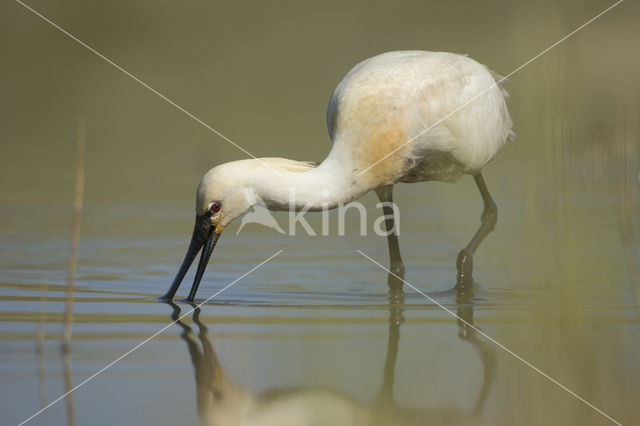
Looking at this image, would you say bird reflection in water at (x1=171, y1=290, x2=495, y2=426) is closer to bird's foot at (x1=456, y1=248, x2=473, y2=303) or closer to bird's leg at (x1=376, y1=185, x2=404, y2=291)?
bird's foot at (x1=456, y1=248, x2=473, y2=303)

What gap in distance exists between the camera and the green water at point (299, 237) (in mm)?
4355

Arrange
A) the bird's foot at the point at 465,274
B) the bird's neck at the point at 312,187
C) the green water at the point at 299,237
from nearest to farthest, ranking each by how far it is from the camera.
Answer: the green water at the point at 299,237
the bird's neck at the point at 312,187
the bird's foot at the point at 465,274

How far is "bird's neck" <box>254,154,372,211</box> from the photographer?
6.09 meters

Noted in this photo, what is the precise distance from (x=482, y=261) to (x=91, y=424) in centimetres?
464

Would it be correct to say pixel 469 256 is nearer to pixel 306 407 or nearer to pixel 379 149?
pixel 379 149

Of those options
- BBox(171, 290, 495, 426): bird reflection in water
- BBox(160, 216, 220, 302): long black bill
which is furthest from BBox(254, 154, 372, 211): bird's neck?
BBox(171, 290, 495, 426): bird reflection in water

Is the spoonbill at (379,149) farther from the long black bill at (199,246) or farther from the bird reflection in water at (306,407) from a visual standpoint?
the bird reflection in water at (306,407)

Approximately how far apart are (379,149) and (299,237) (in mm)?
2829

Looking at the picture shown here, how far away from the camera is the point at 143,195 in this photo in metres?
11.6

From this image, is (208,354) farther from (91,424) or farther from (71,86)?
(71,86)

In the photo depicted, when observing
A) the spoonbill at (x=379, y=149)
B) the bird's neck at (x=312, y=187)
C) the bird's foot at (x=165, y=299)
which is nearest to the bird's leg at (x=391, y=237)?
the spoonbill at (x=379, y=149)

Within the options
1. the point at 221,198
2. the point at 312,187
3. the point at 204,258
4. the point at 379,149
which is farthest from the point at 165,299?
the point at 379,149

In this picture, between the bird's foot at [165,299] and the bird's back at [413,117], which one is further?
the bird's back at [413,117]

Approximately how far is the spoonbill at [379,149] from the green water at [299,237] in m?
0.58
